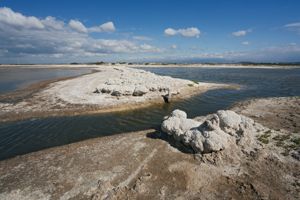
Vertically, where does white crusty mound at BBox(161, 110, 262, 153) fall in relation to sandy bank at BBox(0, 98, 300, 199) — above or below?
above

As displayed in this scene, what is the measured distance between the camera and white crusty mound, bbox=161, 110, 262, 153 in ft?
44.8

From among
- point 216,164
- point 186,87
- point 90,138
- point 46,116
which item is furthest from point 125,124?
point 186,87

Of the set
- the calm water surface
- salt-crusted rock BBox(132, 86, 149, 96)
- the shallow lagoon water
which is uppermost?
salt-crusted rock BBox(132, 86, 149, 96)

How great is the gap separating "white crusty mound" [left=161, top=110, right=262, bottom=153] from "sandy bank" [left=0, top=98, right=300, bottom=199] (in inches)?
18.4

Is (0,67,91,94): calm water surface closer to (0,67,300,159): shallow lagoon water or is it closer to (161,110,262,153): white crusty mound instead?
(0,67,300,159): shallow lagoon water

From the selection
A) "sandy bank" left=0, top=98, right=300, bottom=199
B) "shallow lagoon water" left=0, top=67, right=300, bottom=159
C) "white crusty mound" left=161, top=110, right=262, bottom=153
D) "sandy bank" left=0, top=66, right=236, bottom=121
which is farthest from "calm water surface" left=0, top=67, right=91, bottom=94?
"white crusty mound" left=161, top=110, right=262, bottom=153

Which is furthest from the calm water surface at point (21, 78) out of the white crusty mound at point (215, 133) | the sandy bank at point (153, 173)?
the white crusty mound at point (215, 133)

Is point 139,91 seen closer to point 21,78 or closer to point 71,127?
point 71,127

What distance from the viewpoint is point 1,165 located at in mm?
13820

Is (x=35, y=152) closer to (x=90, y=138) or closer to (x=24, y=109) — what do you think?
(x=90, y=138)

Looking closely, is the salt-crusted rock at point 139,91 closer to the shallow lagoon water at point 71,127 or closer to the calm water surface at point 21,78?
the shallow lagoon water at point 71,127

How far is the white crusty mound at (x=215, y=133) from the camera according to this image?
537 inches

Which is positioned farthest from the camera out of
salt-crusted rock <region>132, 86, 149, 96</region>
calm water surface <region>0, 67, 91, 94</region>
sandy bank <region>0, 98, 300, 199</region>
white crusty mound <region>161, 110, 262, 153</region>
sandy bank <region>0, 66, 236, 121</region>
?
calm water surface <region>0, 67, 91, 94</region>

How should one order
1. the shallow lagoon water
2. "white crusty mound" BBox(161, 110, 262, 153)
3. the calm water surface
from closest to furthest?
"white crusty mound" BBox(161, 110, 262, 153) < the shallow lagoon water < the calm water surface
